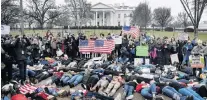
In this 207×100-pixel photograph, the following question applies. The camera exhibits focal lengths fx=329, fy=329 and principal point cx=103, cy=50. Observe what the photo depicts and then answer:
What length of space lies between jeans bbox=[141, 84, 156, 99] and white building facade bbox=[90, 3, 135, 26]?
86955mm

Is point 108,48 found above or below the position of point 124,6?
below

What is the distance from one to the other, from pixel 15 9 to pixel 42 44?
35.5 metres

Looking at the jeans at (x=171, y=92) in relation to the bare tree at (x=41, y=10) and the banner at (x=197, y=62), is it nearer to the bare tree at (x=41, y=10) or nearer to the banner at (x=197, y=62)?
the banner at (x=197, y=62)

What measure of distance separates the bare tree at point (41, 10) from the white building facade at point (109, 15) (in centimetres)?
2601

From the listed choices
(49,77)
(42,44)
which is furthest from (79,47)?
(49,77)

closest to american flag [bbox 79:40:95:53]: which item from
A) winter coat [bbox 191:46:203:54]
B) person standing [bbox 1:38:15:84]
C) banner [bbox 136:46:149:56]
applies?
banner [bbox 136:46:149:56]

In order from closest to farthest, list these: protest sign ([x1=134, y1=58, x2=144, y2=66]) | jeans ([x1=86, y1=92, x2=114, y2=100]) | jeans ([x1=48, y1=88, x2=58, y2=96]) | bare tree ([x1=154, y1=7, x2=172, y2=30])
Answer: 1. jeans ([x1=86, y1=92, x2=114, y2=100])
2. jeans ([x1=48, y1=88, x2=58, y2=96])
3. protest sign ([x1=134, y1=58, x2=144, y2=66])
4. bare tree ([x1=154, y1=7, x2=172, y2=30])

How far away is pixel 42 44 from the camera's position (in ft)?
66.9

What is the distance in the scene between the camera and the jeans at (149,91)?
1034 cm

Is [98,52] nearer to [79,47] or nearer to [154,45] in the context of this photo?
[79,47]

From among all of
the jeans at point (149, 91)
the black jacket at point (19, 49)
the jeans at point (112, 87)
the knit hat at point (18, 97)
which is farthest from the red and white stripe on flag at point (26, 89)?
the jeans at point (149, 91)

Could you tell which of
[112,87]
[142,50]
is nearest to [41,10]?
[142,50]

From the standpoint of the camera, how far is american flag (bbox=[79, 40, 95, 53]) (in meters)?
19.1

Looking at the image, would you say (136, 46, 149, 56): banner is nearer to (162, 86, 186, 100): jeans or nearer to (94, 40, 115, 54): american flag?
(94, 40, 115, 54): american flag
